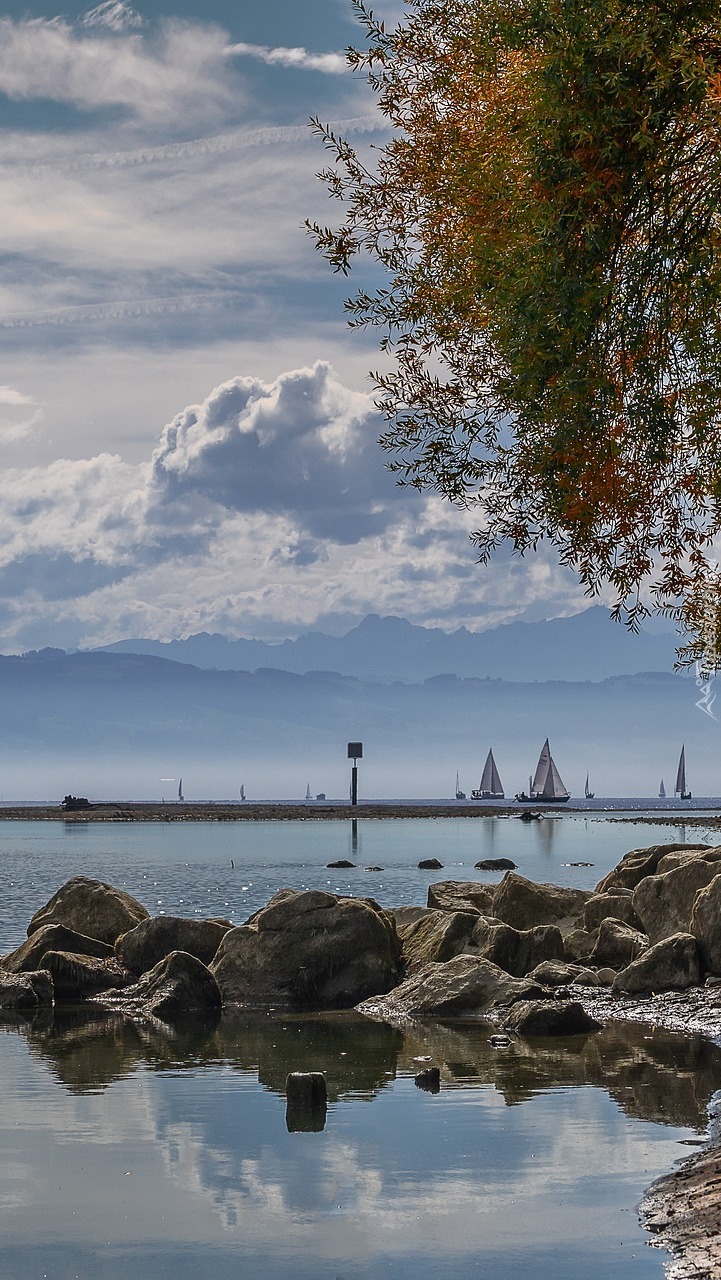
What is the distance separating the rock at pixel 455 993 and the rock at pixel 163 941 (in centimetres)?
528

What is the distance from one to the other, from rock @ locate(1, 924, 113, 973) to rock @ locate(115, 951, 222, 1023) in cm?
280

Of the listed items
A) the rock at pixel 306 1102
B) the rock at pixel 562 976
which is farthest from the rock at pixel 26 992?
the rock at pixel 306 1102

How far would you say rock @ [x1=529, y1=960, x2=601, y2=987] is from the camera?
29.4 m

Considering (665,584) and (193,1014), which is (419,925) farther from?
(665,584)

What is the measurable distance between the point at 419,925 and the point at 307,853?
321 ft

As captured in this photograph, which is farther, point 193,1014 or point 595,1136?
point 193,1014

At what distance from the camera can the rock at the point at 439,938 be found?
30906 mm

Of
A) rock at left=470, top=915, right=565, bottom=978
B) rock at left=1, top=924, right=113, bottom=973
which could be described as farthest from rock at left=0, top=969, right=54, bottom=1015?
rock at left=470, top=915, right=565, bottom=978

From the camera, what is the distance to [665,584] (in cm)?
1599

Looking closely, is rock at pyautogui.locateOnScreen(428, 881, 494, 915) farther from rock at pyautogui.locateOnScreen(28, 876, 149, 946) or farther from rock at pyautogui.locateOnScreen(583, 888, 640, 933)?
rock at pyautogui.locateOnScreen(28, 876, 149, 946)

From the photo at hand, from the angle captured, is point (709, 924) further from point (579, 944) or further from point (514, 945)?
point (579, 944)

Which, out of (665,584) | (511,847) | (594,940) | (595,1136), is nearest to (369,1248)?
(595,1136)

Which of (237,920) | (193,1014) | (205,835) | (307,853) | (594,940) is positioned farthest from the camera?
(205,835)

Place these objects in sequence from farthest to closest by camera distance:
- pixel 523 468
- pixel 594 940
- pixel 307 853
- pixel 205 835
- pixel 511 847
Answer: pixel 205 835, pixel 511 847, pixel 307 853, pixel 594 940, pixel 523 468
